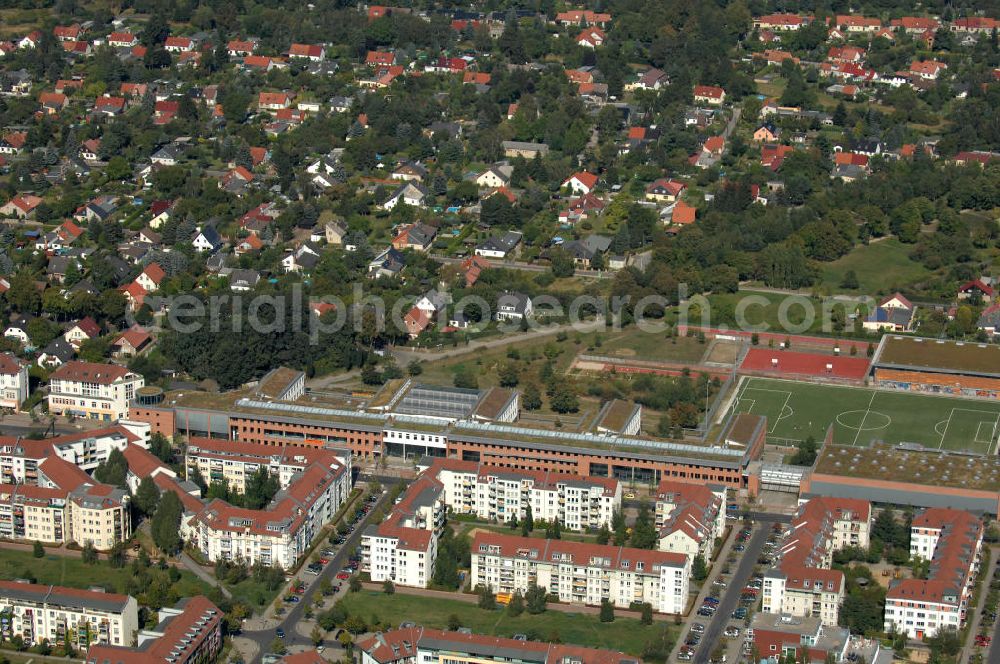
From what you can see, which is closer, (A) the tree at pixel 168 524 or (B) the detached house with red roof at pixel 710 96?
(A) the tree at pixel 168 524

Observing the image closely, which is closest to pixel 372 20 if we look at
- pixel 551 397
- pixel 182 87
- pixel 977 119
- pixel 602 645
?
pixel 182 87

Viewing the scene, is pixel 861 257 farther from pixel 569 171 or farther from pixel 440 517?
pixel 440 517

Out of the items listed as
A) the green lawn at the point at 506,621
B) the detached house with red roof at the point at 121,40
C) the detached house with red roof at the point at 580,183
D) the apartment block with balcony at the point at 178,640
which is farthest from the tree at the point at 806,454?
the detached house with red roof at the point at 121,40

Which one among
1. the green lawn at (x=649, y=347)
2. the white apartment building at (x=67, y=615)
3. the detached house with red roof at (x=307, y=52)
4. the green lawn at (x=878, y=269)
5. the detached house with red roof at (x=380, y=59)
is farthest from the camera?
the detached house with red roof at (x=307, y=52)

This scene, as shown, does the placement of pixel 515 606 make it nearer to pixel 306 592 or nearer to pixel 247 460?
pixel 306 592

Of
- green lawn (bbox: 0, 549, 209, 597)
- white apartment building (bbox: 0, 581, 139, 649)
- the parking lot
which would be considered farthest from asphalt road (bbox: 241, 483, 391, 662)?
the parking lot

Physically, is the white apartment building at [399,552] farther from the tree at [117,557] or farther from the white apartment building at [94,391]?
the white apartment building at [94,391]

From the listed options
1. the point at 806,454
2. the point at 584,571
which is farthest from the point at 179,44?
the point at 584,571
